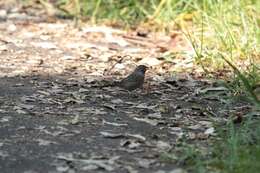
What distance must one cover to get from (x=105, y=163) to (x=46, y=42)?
3.03 m

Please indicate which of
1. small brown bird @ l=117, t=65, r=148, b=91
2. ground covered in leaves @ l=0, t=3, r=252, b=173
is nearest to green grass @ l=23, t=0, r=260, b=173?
ground covered in leaves @ l=0, t=3, r=252, b=173

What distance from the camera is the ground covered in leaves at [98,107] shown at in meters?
3.14

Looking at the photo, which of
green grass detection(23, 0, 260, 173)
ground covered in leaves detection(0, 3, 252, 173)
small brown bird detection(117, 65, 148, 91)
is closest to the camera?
green grass detection(23, 0, 260, 173)

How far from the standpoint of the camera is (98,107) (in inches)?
155

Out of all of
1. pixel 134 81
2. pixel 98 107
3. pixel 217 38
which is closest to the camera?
pixel 98 107

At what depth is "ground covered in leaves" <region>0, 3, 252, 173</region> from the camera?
314 centimetres

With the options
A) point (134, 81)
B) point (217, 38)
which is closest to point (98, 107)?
point (134, 81)

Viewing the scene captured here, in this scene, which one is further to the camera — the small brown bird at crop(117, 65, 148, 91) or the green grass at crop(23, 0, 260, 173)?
the small brown bird at crop(117, 65, 148, 91)

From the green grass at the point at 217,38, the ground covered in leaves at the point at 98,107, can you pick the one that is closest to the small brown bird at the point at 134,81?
the ground covered in leaves at the point at 98,107

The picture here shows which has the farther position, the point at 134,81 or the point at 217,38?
the point at 217,38

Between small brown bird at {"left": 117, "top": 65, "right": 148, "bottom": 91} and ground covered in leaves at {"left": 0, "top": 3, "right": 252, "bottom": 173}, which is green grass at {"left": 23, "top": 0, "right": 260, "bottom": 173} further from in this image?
small brown bird at {"left": 117, "top": 65, "right": 148, "bottom": 91}

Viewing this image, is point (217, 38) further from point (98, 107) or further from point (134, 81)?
point (98, 107)

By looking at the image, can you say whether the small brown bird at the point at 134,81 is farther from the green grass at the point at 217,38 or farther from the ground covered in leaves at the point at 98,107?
the green grass at the point at 217,38

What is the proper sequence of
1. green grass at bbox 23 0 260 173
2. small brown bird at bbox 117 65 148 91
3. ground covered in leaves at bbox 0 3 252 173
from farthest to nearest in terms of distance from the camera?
small brown bird at bbox 117 65 148 91
ground covered in leaves at bbox 0 3 252 173
green grass at bbox 23 0 260 173
